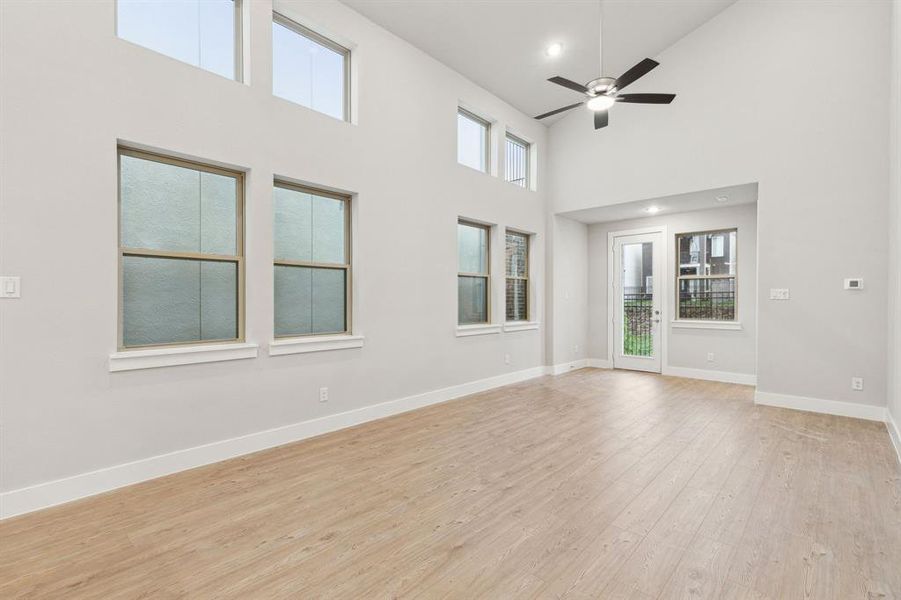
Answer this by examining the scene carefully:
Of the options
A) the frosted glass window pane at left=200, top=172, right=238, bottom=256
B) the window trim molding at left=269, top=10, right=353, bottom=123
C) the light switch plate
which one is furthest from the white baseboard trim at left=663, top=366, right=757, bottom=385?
the light switch plate

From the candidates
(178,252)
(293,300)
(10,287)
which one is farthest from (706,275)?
(10,287)

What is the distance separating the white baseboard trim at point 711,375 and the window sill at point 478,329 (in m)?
3.11

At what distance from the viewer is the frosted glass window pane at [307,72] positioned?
3.80 meters

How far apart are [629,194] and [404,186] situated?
133 inches

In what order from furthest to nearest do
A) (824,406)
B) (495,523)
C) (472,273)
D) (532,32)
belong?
(472,273)
(532,32)
(824,406)
(495,523)

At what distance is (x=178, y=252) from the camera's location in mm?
3158

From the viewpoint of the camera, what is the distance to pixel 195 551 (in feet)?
6.94

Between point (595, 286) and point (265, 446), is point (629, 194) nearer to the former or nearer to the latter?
point (595, 286)

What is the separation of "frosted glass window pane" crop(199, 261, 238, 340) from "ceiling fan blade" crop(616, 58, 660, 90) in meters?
3.56

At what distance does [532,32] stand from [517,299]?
357 centimetres

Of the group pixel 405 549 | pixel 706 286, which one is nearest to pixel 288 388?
pixel 405 549

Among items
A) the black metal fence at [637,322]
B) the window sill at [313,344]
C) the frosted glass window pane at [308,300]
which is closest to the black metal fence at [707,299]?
the black metal fence at [637,322]

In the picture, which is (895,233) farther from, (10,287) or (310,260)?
(10,287)

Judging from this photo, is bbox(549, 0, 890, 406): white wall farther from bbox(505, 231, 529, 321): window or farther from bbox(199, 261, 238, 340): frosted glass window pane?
bbox(199, 261, 238, 340): frosted glass window pane
